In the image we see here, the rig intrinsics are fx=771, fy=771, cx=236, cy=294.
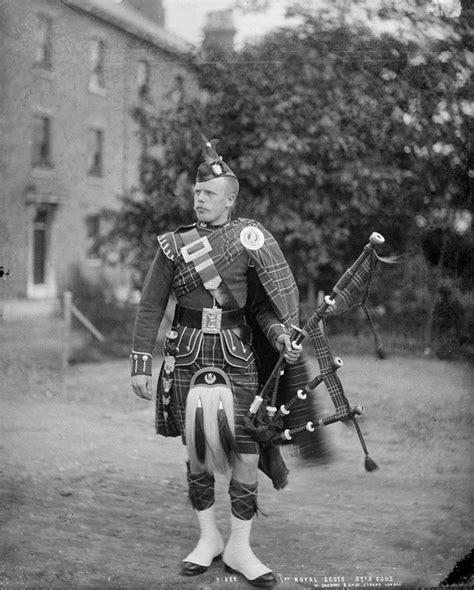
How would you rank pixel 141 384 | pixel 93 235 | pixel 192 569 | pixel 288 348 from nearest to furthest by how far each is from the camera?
pixel 288 348 < pixel 141 384 < pixel 192 569 < pixel 93 235

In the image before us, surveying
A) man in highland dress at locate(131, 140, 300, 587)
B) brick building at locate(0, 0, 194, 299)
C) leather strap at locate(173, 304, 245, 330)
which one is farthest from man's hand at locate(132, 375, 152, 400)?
brick building at locate(0, 0, 194, 299)

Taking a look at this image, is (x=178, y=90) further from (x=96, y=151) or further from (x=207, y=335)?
(x=207, y=335)

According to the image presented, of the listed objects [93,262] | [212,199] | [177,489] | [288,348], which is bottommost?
[177,489]

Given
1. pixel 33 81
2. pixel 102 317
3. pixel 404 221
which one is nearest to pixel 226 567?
pixel 102 317

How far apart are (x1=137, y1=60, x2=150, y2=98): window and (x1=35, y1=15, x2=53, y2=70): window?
0.44m

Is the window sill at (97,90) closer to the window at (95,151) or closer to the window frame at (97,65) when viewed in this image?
the window frame at (97,65)

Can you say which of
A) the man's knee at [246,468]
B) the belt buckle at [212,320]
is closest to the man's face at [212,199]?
the belt buckle at [212,320]

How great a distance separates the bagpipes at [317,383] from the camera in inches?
132

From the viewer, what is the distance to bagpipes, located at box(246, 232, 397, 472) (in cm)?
335

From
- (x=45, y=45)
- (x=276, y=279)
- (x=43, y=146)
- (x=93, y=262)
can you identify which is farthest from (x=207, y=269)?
(x=45, y=45)

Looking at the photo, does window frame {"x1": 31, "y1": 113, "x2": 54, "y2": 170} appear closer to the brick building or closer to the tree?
the brick building

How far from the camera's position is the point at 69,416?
414cm

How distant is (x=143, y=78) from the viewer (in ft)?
12.9

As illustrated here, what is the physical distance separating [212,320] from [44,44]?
159 centimetres
